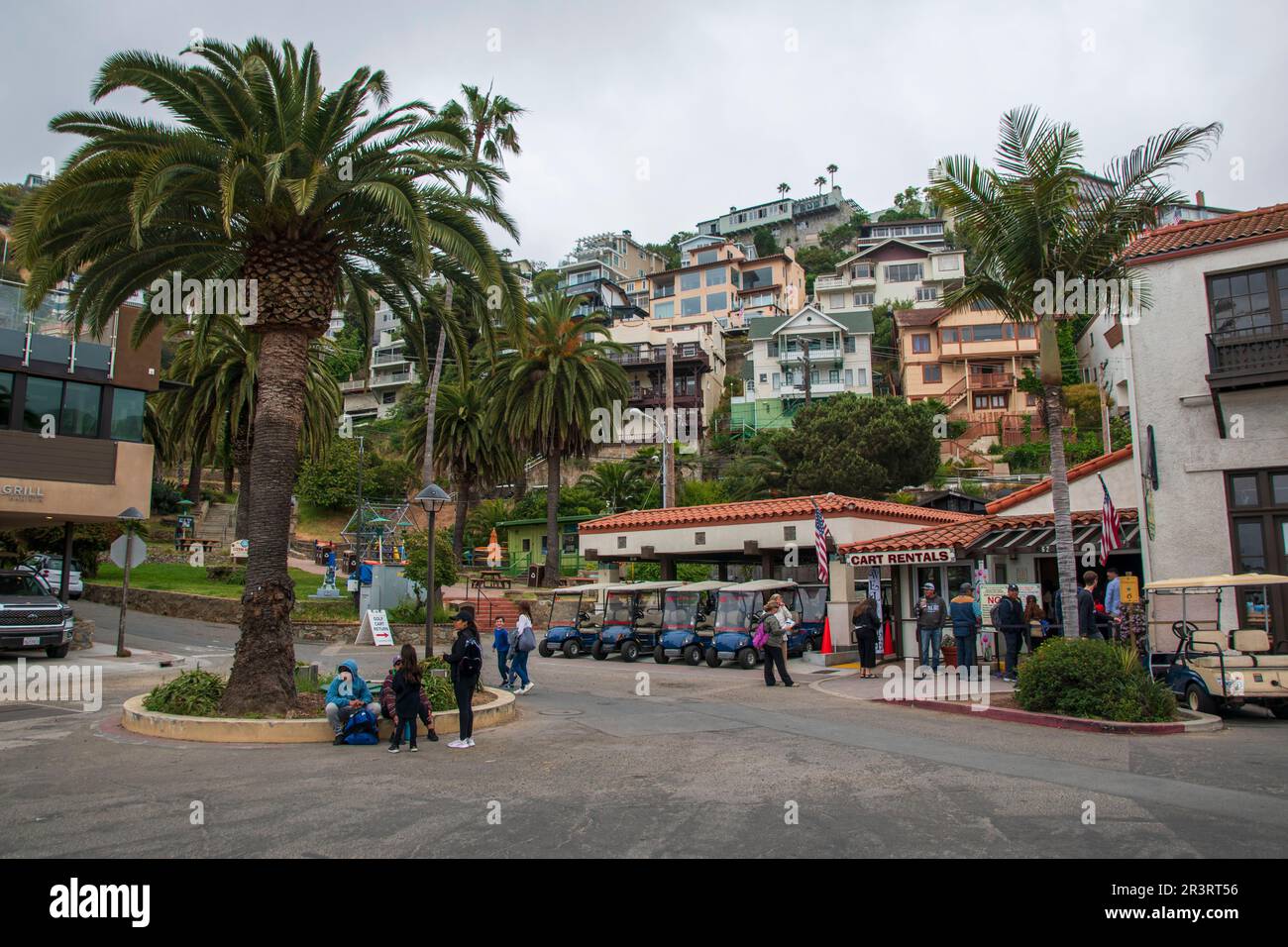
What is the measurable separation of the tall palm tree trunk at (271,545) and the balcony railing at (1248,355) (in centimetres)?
1613

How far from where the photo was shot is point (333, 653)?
23703 millimetres

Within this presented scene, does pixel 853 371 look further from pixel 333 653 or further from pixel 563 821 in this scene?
pixel 563 821

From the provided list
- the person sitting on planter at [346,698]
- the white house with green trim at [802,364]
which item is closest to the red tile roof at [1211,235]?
the person sitting on planter at [346,698]

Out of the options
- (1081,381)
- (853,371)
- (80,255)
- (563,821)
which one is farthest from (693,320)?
(563,821)

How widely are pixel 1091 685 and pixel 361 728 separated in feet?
32.4

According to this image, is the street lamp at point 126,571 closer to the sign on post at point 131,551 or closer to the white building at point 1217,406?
the sign on post at point 131,551

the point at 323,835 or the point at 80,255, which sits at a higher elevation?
the point at 80,255

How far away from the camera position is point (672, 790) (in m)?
8.25

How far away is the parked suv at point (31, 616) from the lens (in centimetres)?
1853

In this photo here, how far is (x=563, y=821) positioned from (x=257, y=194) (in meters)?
9.67

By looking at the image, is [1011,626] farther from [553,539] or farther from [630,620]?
[553,539]

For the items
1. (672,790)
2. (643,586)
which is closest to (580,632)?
(643,586)

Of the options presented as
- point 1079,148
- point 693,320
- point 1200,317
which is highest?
point 693,320

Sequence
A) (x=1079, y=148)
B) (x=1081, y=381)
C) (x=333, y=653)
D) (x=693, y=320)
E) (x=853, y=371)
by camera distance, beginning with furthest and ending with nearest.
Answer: (x=693, y=320), (x=853, y=371), (x=1081, y=381), (x=333, y=653), (x=1079, y=148)
